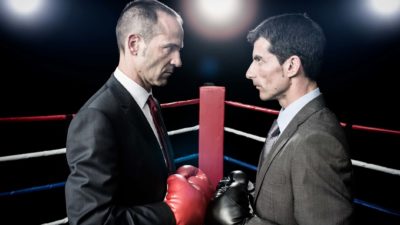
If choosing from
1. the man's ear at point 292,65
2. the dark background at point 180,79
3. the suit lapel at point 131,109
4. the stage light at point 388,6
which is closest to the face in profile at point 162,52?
the suit lapel at point 131,109

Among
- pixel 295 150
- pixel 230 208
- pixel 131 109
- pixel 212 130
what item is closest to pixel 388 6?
pixel 212 130

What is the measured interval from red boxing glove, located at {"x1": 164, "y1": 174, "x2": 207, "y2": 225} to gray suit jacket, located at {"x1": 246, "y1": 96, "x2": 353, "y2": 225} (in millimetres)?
236

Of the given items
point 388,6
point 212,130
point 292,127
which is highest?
point 388,6

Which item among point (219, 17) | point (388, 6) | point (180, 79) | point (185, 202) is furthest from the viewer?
point (180, 79)

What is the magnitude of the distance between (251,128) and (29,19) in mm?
16547

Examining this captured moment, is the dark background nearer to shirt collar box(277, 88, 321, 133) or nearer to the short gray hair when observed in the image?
the short gray hair

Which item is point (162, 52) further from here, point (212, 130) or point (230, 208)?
point (212, 130)

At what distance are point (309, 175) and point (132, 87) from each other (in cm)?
82

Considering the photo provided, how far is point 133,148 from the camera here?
109cm

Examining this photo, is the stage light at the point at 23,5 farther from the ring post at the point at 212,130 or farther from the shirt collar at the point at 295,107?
the shirt collar at the point at 295,107

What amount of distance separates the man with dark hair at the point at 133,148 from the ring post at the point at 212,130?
0.87 m

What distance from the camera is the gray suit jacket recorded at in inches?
38.4

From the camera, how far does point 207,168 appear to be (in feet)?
7.73

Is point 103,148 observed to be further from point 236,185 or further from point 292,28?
point 292,28
